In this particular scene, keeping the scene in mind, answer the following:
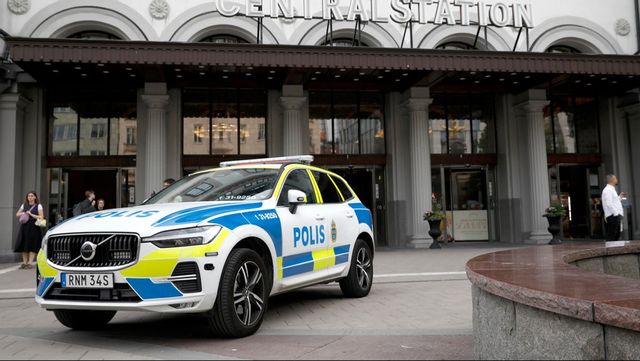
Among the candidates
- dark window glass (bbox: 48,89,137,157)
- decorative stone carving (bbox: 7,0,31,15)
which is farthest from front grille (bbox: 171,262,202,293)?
decorative stone carving (bbox: 7,0,31,15)

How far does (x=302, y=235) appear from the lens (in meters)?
6.23

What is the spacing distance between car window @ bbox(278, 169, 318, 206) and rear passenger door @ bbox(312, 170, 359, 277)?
0.21 m

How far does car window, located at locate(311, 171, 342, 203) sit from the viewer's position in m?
7.23

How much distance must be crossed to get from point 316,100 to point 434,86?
398cm

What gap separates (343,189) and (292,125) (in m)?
9.03

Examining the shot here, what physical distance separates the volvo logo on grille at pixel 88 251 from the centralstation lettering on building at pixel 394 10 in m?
11.3

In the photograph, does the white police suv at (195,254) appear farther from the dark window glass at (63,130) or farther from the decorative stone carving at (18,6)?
the decorative stone carving at (18,6)

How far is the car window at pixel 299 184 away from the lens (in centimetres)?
626

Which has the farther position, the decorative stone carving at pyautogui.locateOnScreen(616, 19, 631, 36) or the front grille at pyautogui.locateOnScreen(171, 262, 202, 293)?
the decorative stone carving at pyautogui.locateOnScreen(616, 19, 631, 36)

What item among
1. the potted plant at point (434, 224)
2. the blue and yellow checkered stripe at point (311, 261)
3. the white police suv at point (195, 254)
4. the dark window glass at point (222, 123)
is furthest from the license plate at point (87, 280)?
the potted plant at point (434, 224)

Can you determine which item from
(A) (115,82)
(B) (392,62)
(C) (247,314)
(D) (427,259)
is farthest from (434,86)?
(C) (247,314)

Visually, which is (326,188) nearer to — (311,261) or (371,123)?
(311,261)

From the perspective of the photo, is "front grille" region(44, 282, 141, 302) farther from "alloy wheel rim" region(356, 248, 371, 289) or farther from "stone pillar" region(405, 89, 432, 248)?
"stone pillar" region(405, 89, 432, 248)

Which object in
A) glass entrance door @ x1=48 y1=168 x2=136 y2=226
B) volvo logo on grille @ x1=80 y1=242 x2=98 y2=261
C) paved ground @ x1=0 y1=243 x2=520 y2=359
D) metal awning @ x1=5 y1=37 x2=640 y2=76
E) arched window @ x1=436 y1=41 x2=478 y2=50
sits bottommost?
paved ground @ x1=0 y1=243 x2=520 y2=359
